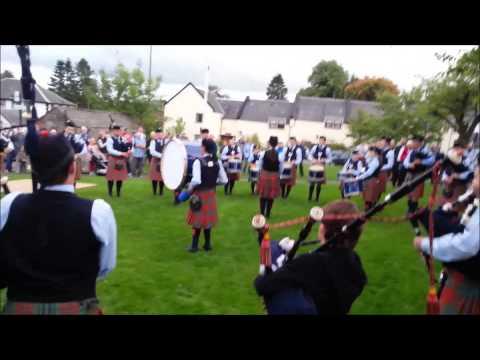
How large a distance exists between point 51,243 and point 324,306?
1202mm

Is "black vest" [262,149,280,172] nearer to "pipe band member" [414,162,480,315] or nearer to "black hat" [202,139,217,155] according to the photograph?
"black hat" [202,139,217,155]

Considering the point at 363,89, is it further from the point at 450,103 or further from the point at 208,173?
the point at 208,173

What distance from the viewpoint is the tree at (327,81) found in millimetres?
21347

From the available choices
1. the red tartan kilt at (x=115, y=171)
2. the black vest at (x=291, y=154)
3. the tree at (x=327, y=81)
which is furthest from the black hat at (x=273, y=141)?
the tree at (x=327, y=81)

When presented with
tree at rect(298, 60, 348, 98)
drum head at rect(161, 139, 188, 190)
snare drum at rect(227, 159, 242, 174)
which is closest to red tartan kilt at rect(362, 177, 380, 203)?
snare drum at rect(227, 159, 242, 174)

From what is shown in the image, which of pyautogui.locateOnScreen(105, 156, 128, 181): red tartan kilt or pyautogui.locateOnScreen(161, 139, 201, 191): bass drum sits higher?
pyautogui.locateOnScreen(161, 139, 201, 191): bass drum

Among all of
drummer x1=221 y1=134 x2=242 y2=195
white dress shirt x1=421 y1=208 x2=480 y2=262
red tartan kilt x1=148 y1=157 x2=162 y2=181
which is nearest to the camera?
white dress shirt x1=421 y1=208 x2=480 y2=262

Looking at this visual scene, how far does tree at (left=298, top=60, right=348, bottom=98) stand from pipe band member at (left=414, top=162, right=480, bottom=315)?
64.1 feet

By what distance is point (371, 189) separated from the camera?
21.3 ft

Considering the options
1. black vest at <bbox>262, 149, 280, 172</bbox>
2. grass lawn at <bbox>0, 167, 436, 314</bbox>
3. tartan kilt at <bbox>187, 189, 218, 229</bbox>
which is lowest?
grass lawn at <bbox>0, 167, 436, 314</bbox>

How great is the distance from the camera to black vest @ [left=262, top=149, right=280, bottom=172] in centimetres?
677

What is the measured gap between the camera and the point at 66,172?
1.60m

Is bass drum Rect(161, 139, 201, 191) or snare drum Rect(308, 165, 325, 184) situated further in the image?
snare drum Rect(308, 165, 325, 184)
